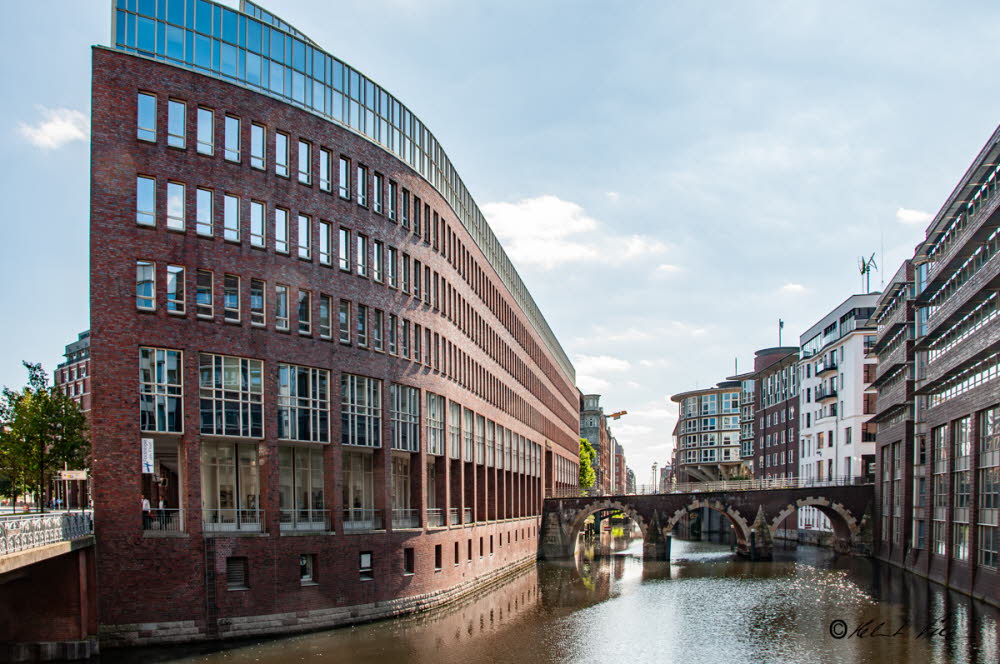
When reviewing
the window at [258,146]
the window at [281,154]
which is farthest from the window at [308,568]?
the window at [258,146]

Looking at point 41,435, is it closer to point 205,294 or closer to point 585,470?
point 205,294

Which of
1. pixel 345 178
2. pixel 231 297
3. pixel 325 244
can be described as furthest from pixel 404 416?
pixel 231 297

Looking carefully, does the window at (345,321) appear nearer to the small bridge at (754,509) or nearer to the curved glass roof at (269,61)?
the curved glass roof at (269,61)

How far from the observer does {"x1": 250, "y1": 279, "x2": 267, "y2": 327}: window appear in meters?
42.3

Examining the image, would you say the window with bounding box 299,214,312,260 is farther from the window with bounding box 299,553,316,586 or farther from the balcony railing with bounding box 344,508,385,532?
the window with bounding box 299,553,316,586

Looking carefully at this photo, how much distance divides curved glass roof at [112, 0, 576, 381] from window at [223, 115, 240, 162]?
5.72ft

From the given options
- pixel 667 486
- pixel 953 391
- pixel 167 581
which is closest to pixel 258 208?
pixel 167 581

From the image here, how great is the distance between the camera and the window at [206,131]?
1619 inches

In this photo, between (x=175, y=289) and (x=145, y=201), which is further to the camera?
(x=175, y=289)

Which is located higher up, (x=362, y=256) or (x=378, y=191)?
(x=378, y=191)

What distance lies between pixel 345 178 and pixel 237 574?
62.8ft

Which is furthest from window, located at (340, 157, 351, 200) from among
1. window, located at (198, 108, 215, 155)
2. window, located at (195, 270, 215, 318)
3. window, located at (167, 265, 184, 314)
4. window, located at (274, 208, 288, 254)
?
window, located at (167, 265, 184, 314)

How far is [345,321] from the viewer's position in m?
47.0

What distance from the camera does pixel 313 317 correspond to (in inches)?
1764
